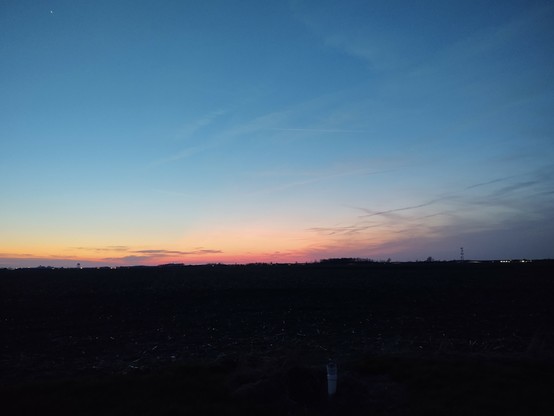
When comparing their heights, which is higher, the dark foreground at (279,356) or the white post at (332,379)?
the white post at (332,379)

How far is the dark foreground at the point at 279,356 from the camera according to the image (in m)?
9.84

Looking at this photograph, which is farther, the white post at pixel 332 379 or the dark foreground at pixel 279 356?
the white post at pixel 332 379

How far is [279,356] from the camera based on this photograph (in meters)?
14.6

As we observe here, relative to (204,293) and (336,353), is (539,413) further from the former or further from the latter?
(204,293)

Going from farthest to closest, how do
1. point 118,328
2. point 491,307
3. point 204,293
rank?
point 204,293 < point 491,307 < point 118,328

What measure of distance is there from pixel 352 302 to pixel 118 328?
17.9 metres

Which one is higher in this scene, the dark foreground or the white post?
the white post

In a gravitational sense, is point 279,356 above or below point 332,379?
below

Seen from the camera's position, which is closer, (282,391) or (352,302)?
(282,391)

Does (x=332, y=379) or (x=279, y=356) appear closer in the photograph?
(x=332, y=379)

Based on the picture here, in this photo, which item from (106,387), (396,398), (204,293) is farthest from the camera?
(204,293)

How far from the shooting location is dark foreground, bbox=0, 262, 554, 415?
9.84m

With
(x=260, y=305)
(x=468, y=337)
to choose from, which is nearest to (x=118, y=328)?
(x=260, y=305)

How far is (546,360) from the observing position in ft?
42.4
